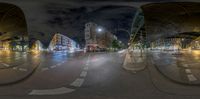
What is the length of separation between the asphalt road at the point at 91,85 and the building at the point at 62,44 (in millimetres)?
298

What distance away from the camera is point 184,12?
9.58ft

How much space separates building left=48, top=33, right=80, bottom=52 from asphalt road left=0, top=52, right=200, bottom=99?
0.30 m

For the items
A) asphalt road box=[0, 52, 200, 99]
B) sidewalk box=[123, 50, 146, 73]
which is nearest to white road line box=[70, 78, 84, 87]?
asphalt road box=[0, 52, 200, 99]

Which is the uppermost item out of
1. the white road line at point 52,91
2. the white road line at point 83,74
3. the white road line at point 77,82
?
the white road line at point 83,74

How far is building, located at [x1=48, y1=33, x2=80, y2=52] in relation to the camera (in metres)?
3.91

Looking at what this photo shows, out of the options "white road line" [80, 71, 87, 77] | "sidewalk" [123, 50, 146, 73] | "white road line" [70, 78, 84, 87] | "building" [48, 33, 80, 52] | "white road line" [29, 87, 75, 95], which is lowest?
"white road line" [29, 87, 75, 95]

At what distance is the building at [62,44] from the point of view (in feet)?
12.8

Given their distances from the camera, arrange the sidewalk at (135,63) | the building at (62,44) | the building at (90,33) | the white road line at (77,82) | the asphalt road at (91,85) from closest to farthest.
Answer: the asphalt road at (91,85) → the white road line at (77,82) → the building at (90,33) → the building at (62,44) → the sidewalk at (135,63)

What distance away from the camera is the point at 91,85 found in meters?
3.26

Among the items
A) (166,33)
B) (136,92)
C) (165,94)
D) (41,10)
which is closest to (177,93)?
(165,94)

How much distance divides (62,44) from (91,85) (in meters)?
1.27

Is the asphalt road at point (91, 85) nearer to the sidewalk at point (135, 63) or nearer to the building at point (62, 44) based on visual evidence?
the sidewalk at point (135, 63)

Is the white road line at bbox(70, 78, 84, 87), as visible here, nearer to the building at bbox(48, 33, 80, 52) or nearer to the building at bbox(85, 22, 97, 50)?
the building at bbox(85, 22, 97, 50)

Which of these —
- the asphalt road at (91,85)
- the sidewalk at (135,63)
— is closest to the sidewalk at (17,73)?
the asphalt road at (91,85)
